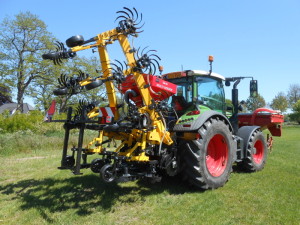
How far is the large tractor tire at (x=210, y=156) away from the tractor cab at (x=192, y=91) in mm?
499

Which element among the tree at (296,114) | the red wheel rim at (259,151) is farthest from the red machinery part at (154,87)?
the tree at (296,114)

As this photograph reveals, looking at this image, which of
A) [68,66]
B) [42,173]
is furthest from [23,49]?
[42,173]

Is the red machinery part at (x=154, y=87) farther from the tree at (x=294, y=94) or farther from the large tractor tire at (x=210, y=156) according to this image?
the tree at (x=294, y=94)

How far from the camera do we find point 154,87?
15.0 feet

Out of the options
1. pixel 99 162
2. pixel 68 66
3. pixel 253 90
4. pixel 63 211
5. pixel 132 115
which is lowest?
pixel 63 211

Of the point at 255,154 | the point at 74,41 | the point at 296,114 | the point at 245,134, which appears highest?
the point at 296,114

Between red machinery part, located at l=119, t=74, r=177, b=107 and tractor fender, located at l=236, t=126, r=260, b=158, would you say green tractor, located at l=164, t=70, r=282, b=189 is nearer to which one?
tractor fender, located at l=236, t=126, r=260, b=158

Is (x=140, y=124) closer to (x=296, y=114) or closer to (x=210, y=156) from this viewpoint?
(x=210, y=156)

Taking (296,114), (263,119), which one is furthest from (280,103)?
(263,119)

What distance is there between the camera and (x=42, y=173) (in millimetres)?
6555

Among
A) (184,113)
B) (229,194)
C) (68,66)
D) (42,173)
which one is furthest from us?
(68,66)

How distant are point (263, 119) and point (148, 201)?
5.44m

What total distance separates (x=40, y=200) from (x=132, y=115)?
2.13 metres

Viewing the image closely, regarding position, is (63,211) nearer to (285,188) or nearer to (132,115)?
(132,115)
